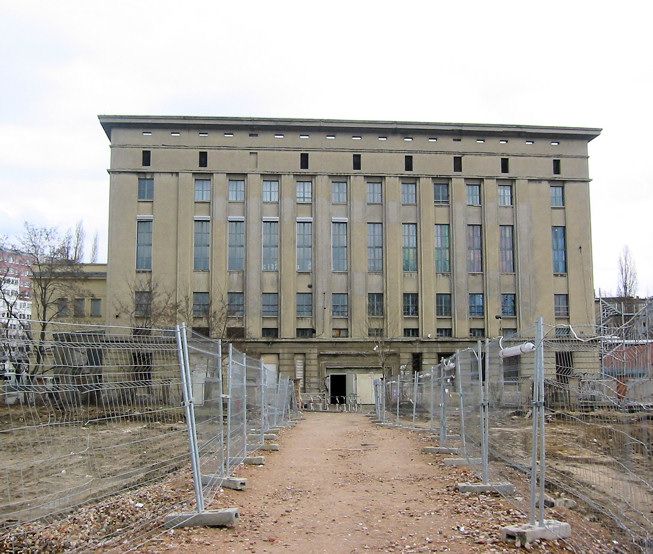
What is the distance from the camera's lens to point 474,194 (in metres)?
61.1

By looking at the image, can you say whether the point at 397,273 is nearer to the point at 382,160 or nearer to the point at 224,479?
the point at 382,160

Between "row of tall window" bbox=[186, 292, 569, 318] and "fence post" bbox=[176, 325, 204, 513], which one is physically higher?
"row of tall window" bbox=[186, 292, 569, 318]

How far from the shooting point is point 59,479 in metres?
7.97

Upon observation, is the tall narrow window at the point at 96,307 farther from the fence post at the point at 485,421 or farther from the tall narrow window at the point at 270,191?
the fence post at the point at 485,421

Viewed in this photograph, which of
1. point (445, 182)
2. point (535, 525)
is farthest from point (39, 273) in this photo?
point (535, 525)

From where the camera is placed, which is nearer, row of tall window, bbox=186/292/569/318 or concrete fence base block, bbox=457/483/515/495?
concrete fence base block, bbox=457/483/515/495

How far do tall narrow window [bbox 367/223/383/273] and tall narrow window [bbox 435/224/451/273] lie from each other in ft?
14.9

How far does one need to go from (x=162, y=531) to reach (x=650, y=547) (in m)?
4.88

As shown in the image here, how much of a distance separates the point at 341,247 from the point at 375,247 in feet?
9.11

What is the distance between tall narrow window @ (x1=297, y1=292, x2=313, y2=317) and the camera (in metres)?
58.6

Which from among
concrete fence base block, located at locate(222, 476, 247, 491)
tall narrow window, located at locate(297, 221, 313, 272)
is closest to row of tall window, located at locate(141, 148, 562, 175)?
tall narrow window, located at locate(297, 221, 313, 272)

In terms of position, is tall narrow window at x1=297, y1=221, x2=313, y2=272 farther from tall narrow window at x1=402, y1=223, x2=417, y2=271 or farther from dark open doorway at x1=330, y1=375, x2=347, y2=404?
dark open doorway at x1=330, y1=375, x2=347, y2=404

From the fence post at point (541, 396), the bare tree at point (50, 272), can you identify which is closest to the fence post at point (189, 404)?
the fence post at point (541, 396)

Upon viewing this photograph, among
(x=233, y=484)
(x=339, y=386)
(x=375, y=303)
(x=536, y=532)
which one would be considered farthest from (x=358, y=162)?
(x=536, y=532)
